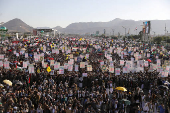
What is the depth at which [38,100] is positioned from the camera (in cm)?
1082

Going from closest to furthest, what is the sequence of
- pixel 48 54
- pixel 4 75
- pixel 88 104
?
1. pixel 88 104
2. pixel 4 75
3. pixel 48 54

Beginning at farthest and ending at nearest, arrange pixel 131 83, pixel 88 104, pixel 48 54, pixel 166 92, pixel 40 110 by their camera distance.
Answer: pixel 48 54 < pixel 131 83 < pixel 166 92 < pixel 88 104 < pixel 40 110

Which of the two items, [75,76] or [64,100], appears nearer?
[64,100]

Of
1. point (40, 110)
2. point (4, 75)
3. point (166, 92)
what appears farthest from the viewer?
point (4, 75)

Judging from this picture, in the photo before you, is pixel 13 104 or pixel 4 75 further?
pixel 4 75

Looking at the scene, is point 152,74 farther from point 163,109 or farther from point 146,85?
point 163,109

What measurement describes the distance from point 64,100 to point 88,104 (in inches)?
52.1

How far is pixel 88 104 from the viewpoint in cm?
1023

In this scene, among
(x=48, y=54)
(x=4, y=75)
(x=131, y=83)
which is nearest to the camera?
(x=131, y=83)

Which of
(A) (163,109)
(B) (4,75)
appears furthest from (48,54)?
(A) (163,109)

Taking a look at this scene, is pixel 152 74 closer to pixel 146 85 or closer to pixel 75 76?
pixel 146 85

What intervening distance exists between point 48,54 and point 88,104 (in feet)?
59.5

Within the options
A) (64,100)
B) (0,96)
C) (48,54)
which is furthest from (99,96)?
(48,54)

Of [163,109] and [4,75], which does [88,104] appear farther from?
[4,75]
